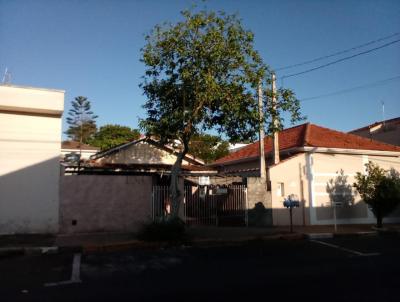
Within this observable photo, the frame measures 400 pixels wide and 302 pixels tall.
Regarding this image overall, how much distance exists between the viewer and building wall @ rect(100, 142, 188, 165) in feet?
71.1

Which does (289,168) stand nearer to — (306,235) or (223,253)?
(306,235)

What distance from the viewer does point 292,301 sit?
677cm

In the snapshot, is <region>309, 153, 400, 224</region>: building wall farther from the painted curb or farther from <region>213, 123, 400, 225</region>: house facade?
the painted curb

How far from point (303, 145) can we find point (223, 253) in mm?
9261

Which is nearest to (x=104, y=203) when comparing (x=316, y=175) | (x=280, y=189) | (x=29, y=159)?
(x=29, y=159)

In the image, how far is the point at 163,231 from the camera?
516 inches

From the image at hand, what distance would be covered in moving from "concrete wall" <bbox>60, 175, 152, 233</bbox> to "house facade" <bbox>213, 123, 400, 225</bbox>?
16.3ft

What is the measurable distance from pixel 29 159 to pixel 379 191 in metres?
13.8

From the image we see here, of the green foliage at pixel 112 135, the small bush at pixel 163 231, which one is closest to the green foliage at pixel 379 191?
the small bush at pixel 163 231

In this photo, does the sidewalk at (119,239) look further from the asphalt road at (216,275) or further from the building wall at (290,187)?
the building wall at (290,187)

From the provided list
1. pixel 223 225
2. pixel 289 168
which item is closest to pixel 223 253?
pixel 223 225

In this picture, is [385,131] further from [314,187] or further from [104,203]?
[104,203]

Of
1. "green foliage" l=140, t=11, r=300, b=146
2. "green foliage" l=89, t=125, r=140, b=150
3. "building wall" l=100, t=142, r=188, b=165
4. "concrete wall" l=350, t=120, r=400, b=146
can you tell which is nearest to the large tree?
"green foliage" l=140, t=11, r=300, b=146

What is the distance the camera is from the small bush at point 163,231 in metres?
13.1
